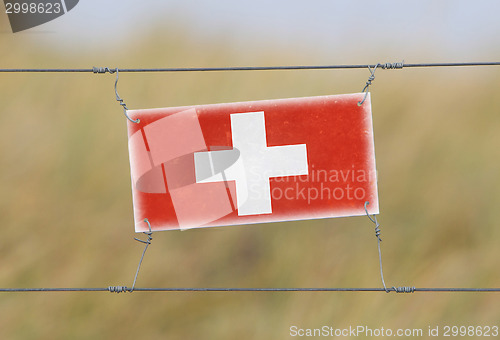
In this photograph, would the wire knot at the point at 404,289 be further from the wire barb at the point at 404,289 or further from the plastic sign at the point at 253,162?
the plastic sign at the point at 253,162

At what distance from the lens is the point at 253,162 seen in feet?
6.41

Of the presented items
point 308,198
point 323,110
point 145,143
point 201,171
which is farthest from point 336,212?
point 145,143

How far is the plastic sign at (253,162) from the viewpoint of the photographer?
6.37 ft

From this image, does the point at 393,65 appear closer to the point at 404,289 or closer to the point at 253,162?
the point at 253,162

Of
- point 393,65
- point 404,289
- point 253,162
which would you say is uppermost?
point 393,65

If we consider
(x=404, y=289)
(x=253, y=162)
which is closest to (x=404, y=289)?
(x=404, y=289)

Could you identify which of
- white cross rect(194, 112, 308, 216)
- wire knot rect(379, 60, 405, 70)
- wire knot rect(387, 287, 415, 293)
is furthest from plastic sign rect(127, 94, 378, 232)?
wire knot rect(387, 287, 415, 293)

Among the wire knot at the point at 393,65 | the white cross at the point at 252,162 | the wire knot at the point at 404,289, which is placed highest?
the wire knot at the point at 393,65

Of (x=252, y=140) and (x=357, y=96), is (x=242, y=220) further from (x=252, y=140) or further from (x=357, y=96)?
(x=357, y=96)

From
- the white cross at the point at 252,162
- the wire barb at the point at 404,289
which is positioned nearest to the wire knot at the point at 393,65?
the white cross at the point at 252,162

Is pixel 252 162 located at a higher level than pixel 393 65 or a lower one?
lower

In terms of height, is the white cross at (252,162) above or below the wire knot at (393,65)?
below

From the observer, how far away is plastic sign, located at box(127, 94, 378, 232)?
1.94 meters

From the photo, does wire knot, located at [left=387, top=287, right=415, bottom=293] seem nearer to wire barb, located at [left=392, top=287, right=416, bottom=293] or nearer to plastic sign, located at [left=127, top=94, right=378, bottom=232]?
wire barb, located at [left=392, top=287, right=416, bottom=293]
